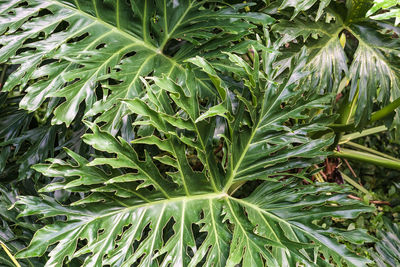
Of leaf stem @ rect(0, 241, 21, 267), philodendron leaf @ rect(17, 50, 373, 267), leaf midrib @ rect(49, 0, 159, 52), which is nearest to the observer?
philodendron leaf @ rect(17, 50, 373, 267)

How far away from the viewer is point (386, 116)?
136 cm

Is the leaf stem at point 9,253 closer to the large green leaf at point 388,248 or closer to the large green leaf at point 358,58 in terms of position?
the large green leaf at point 358,58

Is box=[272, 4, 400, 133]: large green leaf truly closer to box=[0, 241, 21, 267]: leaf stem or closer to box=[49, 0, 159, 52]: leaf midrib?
box=[49, 0, 159, 52]: leaf midrib

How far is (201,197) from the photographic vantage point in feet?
3.68

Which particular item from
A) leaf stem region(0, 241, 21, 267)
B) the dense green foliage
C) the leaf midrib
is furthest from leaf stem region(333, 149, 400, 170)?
leaf stem region(0, 241, 21, 267)

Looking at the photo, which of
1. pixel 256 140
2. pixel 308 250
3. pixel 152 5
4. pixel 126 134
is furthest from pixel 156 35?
pixel 308 250

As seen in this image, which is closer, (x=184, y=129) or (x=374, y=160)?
(x=184, y=129)

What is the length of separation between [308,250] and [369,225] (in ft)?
2.59

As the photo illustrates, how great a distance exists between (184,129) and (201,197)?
209mm

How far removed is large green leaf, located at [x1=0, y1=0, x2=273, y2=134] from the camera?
1.07 meters

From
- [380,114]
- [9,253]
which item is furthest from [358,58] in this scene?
[9,253]

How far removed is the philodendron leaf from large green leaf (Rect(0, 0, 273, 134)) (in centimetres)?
13

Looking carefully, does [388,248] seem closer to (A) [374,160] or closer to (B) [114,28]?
(A) [374,160]

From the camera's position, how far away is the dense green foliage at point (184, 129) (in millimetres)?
965
